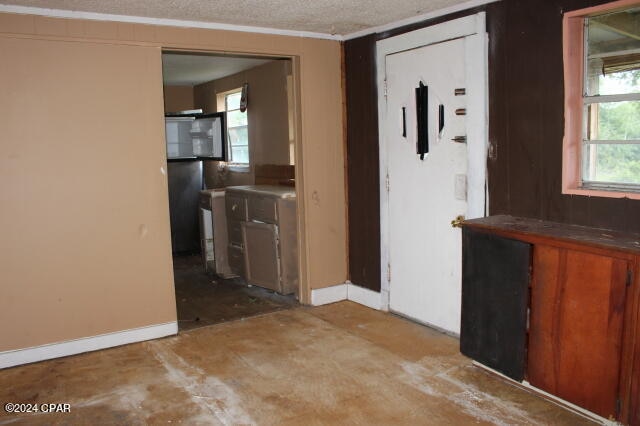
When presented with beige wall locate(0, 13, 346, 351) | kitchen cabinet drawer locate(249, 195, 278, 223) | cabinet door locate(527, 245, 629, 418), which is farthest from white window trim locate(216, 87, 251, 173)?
cabinet door locate(527, 245, 629, 418)

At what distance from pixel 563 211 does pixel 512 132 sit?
1.88 ft

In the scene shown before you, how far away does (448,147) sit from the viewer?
3658 mm

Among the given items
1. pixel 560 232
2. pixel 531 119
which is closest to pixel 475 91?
pixel 531 119

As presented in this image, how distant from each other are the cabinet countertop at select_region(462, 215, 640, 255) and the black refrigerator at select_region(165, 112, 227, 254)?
4.64m

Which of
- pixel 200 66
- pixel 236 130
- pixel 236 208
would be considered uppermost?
pixel 200 66

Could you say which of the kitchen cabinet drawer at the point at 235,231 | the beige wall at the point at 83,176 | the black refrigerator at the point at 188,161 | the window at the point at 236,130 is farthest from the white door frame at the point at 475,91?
the black refrigerator at the point at 188,161

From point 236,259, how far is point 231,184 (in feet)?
6.80

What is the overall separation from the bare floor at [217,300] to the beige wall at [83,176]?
480mm

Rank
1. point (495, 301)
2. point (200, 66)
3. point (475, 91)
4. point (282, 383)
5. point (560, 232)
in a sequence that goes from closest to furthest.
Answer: point (560, 232) < point (495, 301) < point (282, 383) < point (475, 91) < point (200, 66)

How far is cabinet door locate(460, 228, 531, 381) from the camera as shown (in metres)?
2.79

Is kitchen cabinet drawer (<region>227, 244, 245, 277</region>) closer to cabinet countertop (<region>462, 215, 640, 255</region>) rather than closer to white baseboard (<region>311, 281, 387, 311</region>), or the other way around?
white baseboard (<region>311, 281, 387, 311</region>)

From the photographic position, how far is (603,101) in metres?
2.83

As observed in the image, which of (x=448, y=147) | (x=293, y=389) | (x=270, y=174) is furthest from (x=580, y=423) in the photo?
(x=270, y=174)

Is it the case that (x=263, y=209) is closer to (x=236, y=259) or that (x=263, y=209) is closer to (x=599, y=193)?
(x=236, y=259)
